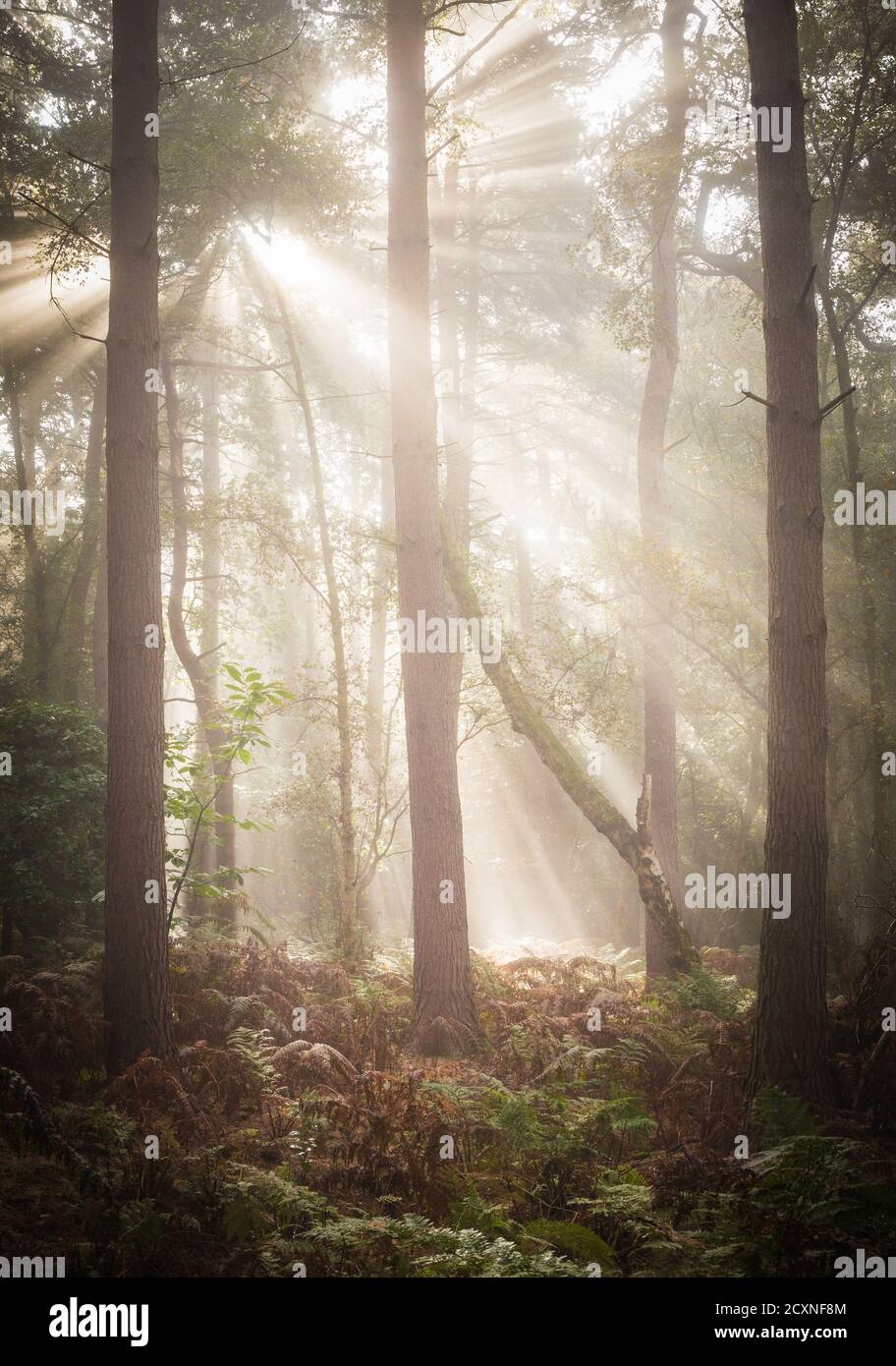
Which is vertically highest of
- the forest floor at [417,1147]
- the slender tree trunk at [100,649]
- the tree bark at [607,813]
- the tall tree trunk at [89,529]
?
the tall tree trunk at [89,529]

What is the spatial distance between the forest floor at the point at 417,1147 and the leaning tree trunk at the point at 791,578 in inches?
31.5

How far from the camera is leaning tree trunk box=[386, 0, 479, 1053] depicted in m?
7.81

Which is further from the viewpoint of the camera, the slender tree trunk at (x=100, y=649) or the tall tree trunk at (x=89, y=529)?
the tall tree trunk at (x=89, y=529)

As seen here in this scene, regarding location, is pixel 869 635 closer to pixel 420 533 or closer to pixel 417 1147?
pixel 420 533

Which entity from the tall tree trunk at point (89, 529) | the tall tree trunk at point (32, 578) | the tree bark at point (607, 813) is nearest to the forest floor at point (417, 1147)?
the tree bark at point (607, 813)

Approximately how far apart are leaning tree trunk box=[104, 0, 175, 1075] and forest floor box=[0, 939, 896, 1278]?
608 mm

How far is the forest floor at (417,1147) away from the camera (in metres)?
4.14

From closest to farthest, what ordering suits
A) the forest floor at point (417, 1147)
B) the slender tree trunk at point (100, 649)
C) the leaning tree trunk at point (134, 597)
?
the forest floor at point (417, 1147)
the leaning tree trunk at point (134, 597)
the slender tree trunk at point (100, 649)

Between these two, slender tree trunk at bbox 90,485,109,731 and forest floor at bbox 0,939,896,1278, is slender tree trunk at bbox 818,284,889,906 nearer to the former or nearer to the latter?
forest floor at bbox 0,939,896,1278

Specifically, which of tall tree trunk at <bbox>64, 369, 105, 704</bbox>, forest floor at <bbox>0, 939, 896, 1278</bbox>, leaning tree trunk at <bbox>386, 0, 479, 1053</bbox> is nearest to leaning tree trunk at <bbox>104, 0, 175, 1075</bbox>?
forest floor at <bbox>0, 939, 896, 1278</bbox>

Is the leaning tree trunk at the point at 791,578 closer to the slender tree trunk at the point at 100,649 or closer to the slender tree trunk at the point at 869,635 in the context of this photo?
the slender tree trunk at the point at 869,635

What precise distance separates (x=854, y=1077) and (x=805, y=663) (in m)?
2.86

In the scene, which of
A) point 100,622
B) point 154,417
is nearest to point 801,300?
point 154,417

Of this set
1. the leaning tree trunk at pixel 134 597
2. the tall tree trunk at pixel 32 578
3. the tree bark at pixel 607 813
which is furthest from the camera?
the tall tree trunk at pixel 32 578
